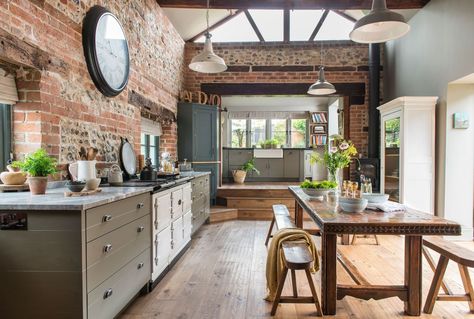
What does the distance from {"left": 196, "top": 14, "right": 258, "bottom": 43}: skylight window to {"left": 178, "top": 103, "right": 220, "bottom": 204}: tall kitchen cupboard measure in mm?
1612

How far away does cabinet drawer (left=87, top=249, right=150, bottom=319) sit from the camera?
1758 mm

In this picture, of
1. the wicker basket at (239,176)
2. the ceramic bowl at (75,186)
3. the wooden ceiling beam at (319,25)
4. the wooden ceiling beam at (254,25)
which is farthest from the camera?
the wicker basket at (239,176)

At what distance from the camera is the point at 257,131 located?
10078 millimetres

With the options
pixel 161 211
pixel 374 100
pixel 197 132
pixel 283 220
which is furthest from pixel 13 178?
pixel 374 100

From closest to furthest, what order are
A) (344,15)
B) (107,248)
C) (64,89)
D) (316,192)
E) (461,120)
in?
(107,248) < (64,89) < (316,192) < (461,120) < (344,15)

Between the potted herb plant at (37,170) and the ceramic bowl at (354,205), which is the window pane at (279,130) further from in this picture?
the potted herb plant at (37,170)

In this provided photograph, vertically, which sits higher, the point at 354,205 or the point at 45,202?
the point at 45,202

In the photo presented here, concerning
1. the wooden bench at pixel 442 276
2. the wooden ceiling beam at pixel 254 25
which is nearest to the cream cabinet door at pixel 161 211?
the wooden bench at pixel 442 276

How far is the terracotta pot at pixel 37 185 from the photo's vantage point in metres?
1.92

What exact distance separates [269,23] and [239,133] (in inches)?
163

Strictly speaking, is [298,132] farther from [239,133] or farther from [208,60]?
[208,60]

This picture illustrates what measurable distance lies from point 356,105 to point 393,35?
3849 mm

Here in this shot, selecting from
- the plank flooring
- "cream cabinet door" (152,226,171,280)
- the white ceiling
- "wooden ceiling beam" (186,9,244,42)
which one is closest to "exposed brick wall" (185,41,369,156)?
"wooden ceiling beam" (186,9,244,42)

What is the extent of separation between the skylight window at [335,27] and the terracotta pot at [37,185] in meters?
6.02
